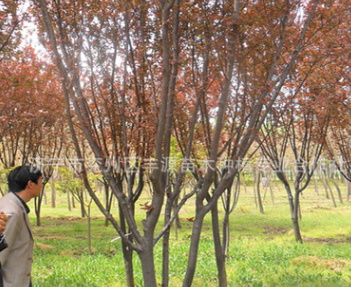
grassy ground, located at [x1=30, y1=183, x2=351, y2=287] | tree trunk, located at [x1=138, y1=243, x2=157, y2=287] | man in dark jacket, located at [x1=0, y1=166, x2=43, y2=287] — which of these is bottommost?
grassy ground, located at [x1=30, y1=183, x2=351, y2=287]

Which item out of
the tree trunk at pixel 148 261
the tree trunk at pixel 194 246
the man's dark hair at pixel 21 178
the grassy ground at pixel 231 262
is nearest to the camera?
the man's dark hair at pixel 21 178

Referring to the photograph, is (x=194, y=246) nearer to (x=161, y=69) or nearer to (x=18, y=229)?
(x=18, y=229)

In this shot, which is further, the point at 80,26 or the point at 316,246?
the point at 316,246

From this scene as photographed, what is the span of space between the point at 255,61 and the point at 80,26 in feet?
6.07

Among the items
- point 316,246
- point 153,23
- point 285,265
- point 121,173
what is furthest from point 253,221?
point 153,23

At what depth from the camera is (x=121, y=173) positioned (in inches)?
159

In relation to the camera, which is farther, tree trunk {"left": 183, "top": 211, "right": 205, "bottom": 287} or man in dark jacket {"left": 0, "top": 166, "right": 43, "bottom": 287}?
tree trunk {"left": 183, "top": 211, "right": 205, "bottom": 287}

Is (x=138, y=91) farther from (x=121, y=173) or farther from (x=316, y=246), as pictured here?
(x=316, y=246)

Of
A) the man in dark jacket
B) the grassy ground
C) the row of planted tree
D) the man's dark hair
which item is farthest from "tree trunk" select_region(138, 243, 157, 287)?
the grassy ground

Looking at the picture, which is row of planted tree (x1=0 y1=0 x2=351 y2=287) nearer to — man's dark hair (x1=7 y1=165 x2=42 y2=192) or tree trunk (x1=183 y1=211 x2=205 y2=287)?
tree trunk (x1=183 y1=211 x2=205 y2=287)

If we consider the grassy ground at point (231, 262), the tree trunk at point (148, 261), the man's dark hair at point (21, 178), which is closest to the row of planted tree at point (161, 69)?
the tree trunk at point (148, 261)

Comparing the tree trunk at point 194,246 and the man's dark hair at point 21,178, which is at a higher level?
the man's dark hair at point 21,178

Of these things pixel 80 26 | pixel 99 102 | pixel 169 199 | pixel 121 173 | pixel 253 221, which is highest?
pixel 80 26

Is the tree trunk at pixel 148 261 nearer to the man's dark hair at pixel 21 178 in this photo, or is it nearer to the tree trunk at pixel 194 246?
the tree trunk at pixel 194 246
